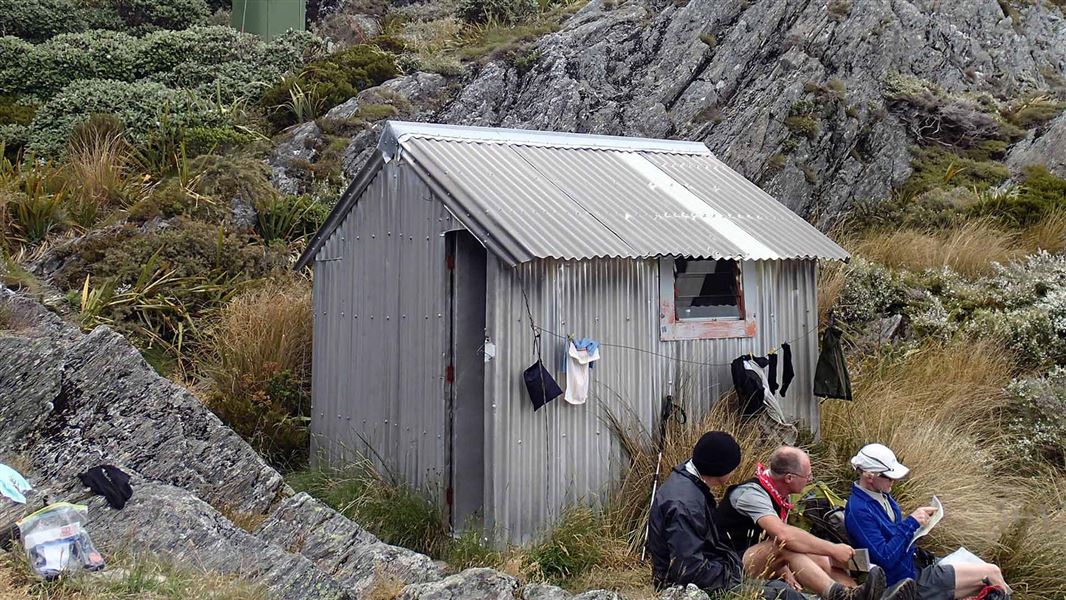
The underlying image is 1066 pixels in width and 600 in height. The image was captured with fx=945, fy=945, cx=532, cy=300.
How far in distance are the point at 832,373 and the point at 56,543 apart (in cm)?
647

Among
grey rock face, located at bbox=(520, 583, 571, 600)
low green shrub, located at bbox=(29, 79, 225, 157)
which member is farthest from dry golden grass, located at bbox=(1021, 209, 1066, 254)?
low green shrub, located at bbox=(29, 79, 225, 157)

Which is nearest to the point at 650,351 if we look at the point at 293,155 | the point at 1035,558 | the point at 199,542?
the point at 1035,558

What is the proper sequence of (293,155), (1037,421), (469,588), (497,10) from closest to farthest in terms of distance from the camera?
1. (469,588)
2. (1037,421)
3. (293,155)
4. (497,10)

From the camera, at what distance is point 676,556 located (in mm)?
6043

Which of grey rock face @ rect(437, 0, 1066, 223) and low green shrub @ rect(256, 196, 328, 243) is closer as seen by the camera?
low green shrub @ rect(256, 196, 328, 243)

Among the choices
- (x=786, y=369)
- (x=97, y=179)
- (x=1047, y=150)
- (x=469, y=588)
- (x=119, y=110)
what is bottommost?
(x=469, y=588)

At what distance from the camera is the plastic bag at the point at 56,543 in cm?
508

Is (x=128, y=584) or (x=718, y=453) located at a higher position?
(x=718, y=453)

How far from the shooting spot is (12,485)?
5.55m

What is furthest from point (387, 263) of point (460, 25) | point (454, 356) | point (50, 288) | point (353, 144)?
point (460, 25)

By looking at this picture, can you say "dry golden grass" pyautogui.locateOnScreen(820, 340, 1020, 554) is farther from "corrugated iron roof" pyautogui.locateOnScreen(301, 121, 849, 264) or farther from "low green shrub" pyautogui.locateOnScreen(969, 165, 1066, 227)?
"low green shrub" pyautogui.locateOnScreen(969, 165, 1066, 227)

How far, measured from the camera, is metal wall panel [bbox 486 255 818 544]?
23.8 ft

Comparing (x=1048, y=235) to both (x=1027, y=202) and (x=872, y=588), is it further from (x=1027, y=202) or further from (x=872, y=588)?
(x=872, y=588)

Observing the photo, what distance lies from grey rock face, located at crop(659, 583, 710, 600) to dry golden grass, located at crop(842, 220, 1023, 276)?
354 inches
